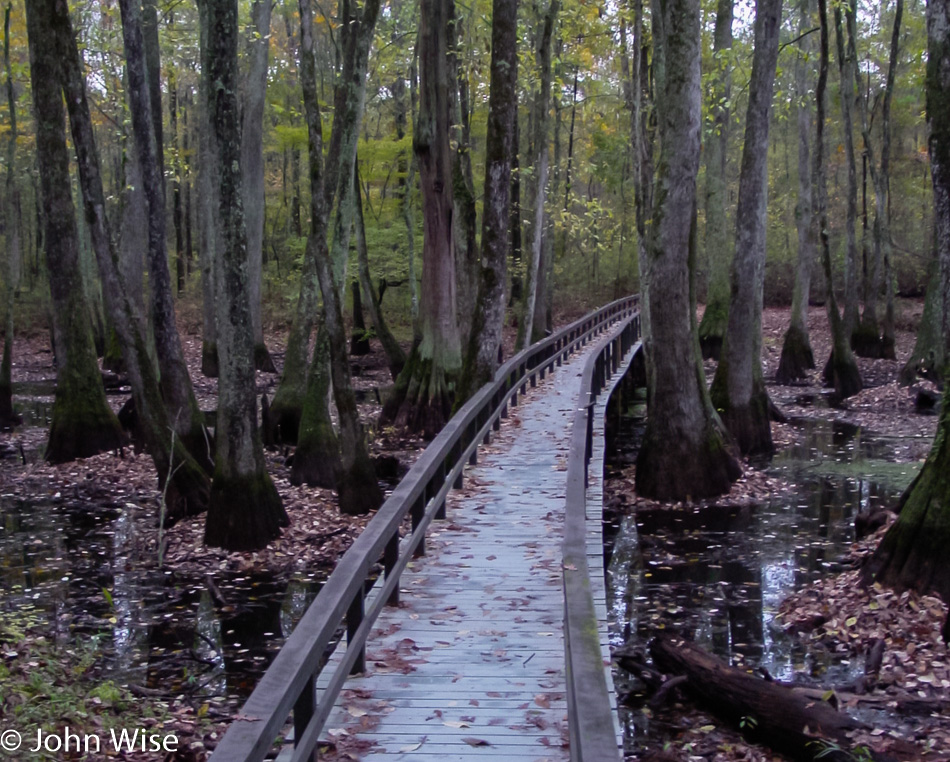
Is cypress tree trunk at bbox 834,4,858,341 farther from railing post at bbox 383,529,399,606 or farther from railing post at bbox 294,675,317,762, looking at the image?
railing post at bbox 294,675,317,762

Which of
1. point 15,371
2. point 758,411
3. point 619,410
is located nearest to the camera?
point 758,411

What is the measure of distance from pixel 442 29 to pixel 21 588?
12249 mm

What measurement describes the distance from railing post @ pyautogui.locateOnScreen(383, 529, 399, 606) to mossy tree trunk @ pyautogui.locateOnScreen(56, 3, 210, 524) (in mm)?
6724

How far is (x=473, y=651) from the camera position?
5.86 meters

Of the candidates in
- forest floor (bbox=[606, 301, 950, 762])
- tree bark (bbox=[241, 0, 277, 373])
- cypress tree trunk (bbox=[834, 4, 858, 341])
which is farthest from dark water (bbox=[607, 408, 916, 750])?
tree bark (bbox=[241, 0, 277, 373])

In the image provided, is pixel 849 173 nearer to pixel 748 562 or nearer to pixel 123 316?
pixel 748 562

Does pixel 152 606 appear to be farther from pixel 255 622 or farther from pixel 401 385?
pixel 401 385

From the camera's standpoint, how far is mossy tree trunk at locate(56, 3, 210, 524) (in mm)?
12500

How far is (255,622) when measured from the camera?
30.4 feet

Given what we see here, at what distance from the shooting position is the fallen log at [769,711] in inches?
241

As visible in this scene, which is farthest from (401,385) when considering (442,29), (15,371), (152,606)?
(15,371)

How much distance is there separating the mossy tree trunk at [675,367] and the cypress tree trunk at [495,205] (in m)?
2.28

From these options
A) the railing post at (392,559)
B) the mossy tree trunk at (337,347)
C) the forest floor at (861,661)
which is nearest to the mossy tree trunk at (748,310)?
the forest floor at (861,661)

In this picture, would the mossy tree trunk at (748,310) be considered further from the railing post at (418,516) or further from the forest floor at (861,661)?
Answer: the railing post at (418,516)
